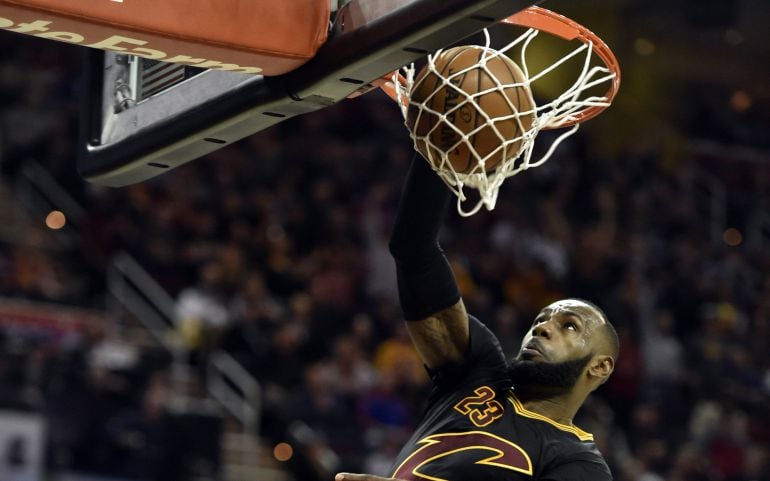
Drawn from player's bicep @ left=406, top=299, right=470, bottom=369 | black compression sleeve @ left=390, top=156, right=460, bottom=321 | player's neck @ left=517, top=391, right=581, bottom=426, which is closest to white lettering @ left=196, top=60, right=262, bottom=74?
black compression sleeve @ left=390, top=156, right=460, bottom=321

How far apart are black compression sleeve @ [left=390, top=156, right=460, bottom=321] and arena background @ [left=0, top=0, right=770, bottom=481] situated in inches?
211

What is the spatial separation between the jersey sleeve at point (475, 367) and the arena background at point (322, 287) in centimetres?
521

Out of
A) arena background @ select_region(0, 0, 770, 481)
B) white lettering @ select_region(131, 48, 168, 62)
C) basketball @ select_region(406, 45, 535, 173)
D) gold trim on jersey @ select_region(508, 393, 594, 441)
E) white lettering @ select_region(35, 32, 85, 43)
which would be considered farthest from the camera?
arena background @ select_region(0, 0, 770, 481)

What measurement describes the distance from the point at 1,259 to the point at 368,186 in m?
4.04

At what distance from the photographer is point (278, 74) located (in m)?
3.80

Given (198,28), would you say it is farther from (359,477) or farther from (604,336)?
(604,336)

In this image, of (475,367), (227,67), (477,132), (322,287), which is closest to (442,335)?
(475,367)

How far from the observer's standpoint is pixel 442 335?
176 inches

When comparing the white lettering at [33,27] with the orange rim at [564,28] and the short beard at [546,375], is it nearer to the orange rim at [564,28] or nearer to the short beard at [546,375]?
the orange rim at [564,28]

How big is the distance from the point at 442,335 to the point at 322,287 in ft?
24.0

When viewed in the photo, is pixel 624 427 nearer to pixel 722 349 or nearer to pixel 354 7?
pixel 722 349

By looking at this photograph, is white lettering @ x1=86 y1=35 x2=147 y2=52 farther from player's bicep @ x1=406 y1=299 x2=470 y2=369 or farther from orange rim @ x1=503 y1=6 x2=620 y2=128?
player's bicep @ x1=406 y1=299 x2=470 y2=369

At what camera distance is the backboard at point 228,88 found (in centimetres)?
343

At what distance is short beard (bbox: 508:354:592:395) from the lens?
446 cm
